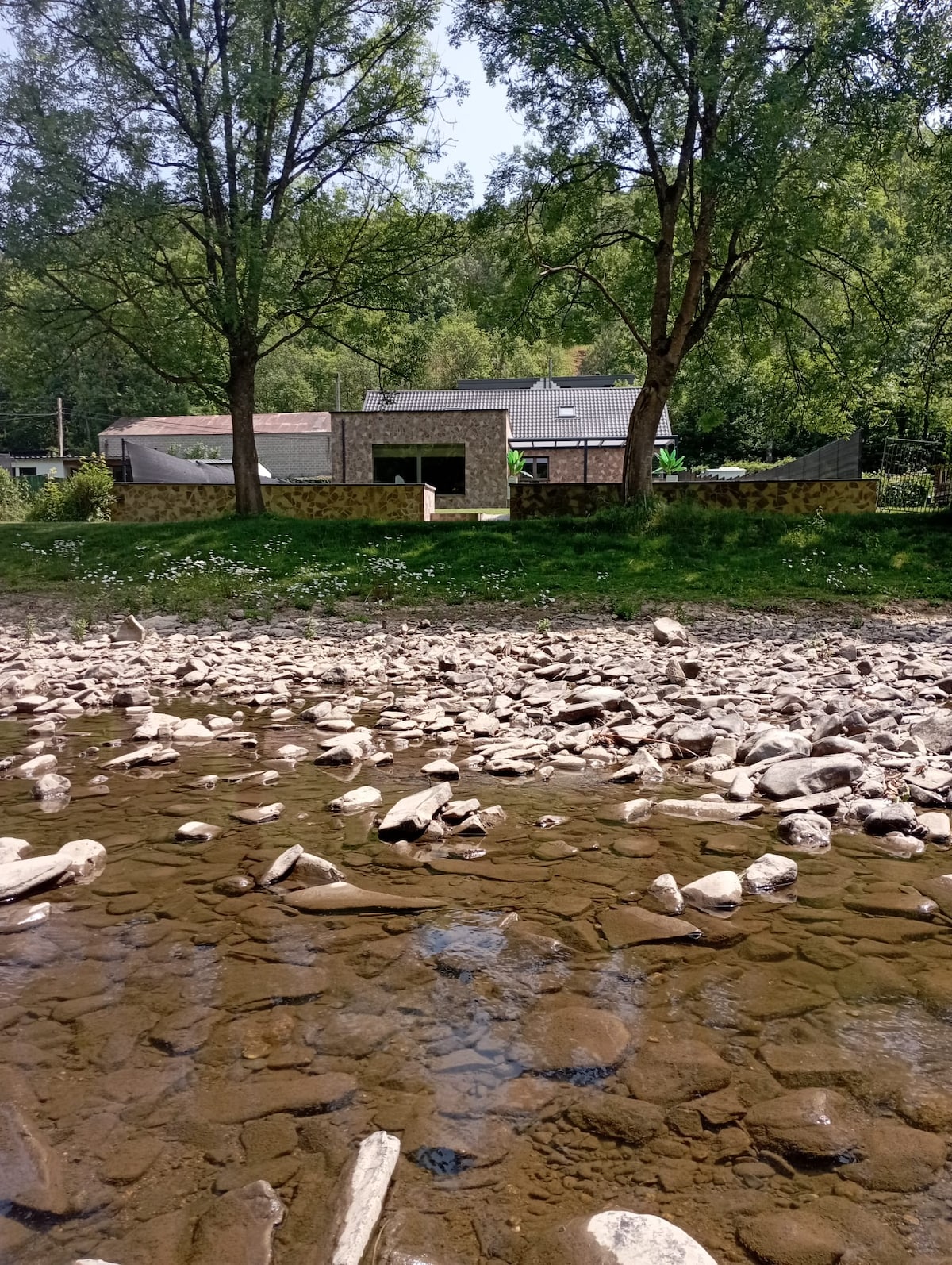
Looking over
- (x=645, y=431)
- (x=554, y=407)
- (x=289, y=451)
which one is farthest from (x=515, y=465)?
(x=645, y=431)

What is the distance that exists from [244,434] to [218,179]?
16.2 ft

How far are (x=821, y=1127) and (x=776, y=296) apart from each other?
18134 millimetres

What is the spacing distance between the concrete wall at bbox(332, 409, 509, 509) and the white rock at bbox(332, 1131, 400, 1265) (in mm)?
31505

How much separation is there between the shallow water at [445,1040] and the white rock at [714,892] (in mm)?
69

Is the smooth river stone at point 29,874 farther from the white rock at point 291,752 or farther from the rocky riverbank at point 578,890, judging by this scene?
the white rock at point 291,752

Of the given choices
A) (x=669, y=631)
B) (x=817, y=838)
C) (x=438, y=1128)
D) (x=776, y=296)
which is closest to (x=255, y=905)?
(x=438, y=1128)

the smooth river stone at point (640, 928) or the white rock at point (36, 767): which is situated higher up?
the smooth river stone at point (640, 928)

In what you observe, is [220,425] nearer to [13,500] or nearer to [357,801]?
[13,500]

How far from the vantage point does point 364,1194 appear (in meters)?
2.00

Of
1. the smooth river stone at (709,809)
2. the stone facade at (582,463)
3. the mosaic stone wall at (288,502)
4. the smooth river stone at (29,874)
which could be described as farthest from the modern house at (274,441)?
Result: the smooth river stone at (29,874)

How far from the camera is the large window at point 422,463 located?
1303 inches

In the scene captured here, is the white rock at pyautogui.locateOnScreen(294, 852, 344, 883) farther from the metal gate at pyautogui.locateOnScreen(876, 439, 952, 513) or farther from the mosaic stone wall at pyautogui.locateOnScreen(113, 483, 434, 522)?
the metal gate at pyautogui.locateOnScreen(876, 439, 952, 513)

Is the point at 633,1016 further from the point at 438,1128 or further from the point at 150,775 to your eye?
the point at 150,775

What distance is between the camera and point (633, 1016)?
108 inches
